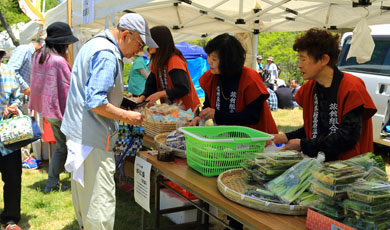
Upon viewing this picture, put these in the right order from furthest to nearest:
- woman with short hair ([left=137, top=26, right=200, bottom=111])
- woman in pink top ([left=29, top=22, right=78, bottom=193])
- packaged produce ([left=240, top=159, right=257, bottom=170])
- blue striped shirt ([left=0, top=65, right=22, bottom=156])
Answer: woman in pink top ([left=29, top=22, right=78, bottom=193]), woman with short hair ([left=137, top=26, right=200, bottom=111]), blue striped shirt ([left=0, top=65, right=22, bottom=156]), packaged produce ([left=240, top=159, right=257, bottom=170])

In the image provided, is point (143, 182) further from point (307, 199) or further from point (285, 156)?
point (307, 199)

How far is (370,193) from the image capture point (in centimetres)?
127

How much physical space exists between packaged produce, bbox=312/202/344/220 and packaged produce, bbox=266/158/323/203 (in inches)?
5.8

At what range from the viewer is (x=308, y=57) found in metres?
2.12

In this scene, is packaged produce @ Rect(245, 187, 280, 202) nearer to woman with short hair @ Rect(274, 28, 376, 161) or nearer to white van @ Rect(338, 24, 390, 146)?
woman with short hair @ Rect(274, 28, 376, 161)

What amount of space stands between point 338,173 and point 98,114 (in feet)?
4.58

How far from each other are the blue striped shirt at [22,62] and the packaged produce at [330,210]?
4.41 meters

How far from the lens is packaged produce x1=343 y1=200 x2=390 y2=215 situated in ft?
4.09

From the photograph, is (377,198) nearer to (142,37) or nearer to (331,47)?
(331,47)

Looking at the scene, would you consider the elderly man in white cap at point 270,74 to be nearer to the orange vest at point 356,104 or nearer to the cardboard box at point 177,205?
the cardboard box at point 177,205

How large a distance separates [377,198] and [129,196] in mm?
3452

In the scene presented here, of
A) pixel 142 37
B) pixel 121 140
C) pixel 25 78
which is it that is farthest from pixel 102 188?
pixel 25 78

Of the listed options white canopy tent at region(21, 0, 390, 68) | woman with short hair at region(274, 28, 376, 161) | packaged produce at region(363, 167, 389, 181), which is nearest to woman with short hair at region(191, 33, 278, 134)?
woman with short hair at region(274, 28, 376, 161)

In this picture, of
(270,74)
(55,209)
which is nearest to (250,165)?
(55,209)
